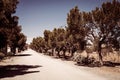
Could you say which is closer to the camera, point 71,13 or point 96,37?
point 96,37

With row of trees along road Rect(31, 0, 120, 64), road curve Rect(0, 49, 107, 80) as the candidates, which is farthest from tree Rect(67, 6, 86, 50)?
road curve Rect(0, 49, 107, 80)

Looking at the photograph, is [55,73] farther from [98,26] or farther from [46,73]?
[98,26]

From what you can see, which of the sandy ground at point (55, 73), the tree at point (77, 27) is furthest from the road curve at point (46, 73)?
the tree at point (77, 27)

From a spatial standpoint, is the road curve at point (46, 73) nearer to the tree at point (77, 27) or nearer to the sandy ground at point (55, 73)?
the sandy ground at point (55, 73)

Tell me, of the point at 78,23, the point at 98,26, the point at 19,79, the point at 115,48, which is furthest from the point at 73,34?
the point at 19,79

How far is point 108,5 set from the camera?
29.2m

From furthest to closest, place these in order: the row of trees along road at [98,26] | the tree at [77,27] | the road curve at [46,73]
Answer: the tree at [77,27]
the row of trees along road at [98,26]
the road curve at [46,73]

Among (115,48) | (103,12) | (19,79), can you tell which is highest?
(103,12)

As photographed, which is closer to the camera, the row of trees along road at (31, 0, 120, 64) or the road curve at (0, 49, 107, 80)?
the road curve at (0, 49, 107, 80)

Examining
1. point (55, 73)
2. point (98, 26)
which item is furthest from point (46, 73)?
point (98, 26)

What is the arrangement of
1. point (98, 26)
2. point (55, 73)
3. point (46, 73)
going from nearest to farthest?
point (55, 73) < point (46, 73) < point (98, 26)

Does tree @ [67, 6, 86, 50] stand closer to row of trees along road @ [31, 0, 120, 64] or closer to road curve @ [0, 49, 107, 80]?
row of trees along road @ [31, 0, 120, 64]

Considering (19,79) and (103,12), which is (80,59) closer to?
(103,12)

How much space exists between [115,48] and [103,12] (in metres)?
5.94
